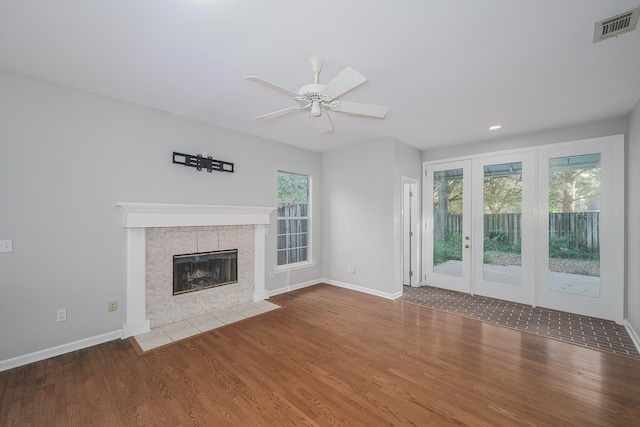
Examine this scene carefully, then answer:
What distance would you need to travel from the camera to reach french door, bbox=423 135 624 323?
3641mm

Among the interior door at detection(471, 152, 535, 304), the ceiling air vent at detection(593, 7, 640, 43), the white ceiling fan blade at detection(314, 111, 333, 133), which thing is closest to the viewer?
the ceiling air vent at detection(593, 7, 640, 43)

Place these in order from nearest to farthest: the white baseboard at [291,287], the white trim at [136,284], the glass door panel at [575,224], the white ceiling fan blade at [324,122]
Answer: the white ceiling fan blade at [324,122] < the white trim at [136,284] < the glass door panel at [575,224] < the white baseboard at [291,287]

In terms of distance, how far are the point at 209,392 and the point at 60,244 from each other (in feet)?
7.24

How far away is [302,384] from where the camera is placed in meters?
2.30

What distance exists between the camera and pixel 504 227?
4.43 meters

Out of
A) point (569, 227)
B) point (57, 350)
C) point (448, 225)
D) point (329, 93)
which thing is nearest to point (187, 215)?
point (57, 350)

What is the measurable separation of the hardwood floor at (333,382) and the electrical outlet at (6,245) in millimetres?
1121

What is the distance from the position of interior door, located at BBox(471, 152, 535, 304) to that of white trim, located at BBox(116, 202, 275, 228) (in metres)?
3.75

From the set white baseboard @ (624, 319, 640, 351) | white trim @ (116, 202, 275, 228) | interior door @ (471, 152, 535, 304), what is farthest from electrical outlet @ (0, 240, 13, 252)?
white baseboard @ (624, 319, 640, 351)

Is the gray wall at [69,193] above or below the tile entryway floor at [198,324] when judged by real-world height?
above

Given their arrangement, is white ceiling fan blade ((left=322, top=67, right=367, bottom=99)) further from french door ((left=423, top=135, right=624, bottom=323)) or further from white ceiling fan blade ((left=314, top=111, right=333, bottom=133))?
french door ((left=423, top=135, right=624, bottom=323))

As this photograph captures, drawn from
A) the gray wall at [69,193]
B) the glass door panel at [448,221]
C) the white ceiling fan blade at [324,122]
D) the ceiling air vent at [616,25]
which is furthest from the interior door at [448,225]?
the gray wall at [69,193]

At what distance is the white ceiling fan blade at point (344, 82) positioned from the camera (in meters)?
1.91

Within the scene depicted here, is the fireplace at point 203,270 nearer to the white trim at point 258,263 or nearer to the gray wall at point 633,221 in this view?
the white trim at point 258,263
